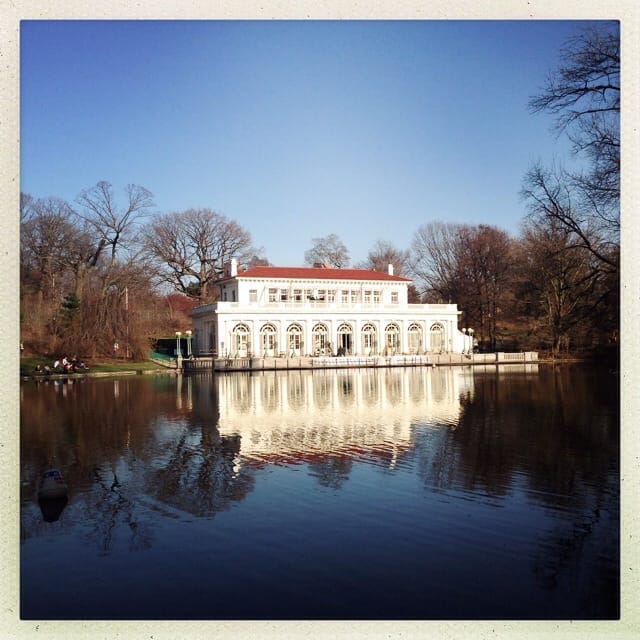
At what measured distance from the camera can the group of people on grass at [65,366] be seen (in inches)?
1147

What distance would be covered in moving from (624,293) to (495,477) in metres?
3.88

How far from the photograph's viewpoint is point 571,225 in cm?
837

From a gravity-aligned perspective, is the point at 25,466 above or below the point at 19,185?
below

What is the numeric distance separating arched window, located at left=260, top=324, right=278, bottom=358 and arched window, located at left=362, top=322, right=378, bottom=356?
600 centimetres

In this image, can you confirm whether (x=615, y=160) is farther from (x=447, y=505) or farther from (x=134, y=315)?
(x=134, y=315)

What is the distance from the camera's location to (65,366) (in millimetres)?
30016

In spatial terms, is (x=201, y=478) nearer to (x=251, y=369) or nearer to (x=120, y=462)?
(x=120, y=462)

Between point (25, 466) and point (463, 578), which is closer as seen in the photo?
point (463, 578)

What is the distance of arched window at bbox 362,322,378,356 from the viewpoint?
146 ft

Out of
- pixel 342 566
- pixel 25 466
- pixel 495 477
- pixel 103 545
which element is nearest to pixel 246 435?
pixel 25 466

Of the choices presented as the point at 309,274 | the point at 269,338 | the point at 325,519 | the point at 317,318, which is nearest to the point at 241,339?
the point at 269,338

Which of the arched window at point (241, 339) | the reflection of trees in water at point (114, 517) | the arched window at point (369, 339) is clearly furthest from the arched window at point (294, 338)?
the reflection of trees in water at point (114, 517)

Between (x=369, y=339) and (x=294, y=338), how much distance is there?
17.0 feet
